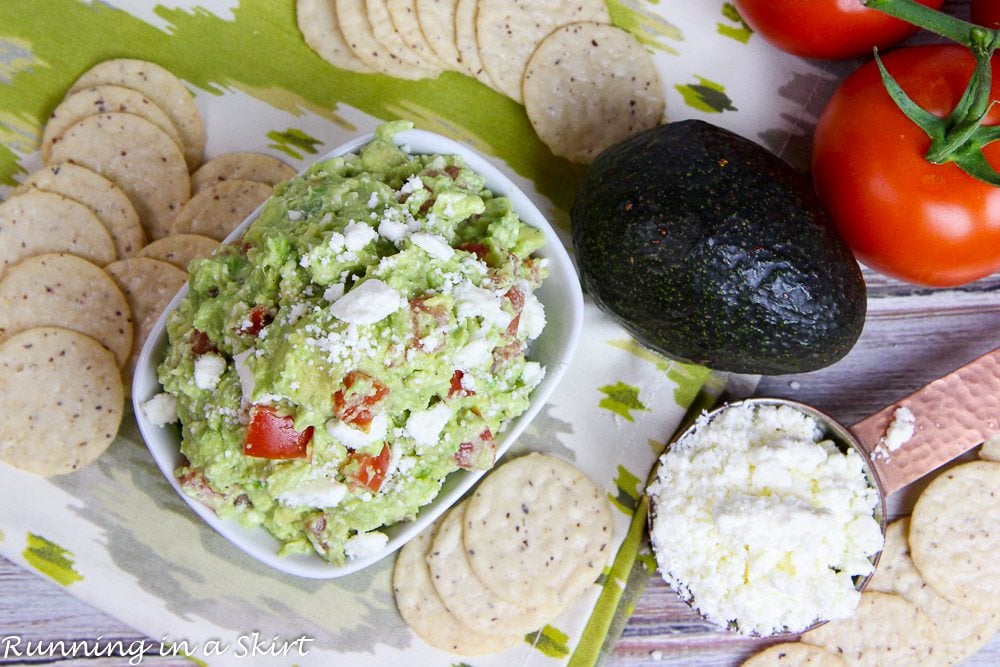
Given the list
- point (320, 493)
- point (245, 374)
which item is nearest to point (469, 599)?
point (320, 493)

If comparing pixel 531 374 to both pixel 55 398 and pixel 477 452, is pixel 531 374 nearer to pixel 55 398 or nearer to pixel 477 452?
pixel 477 452

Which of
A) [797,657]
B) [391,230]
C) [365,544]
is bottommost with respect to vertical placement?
[797,657]

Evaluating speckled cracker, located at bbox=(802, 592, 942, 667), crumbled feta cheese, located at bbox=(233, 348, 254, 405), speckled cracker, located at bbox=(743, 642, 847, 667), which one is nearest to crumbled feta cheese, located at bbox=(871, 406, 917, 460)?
speckled cracker, located at bbox=(802, 592, 942, 667)

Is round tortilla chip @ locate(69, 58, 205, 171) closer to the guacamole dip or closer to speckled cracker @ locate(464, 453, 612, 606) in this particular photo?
the guacamole dip

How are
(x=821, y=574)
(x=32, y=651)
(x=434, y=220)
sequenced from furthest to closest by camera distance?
(x=32, y=651)
(x=821, y=574)
(x=434, y=220)

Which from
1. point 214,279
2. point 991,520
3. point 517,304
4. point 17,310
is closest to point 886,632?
point 991,520

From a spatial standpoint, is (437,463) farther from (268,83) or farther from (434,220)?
(268,83)
